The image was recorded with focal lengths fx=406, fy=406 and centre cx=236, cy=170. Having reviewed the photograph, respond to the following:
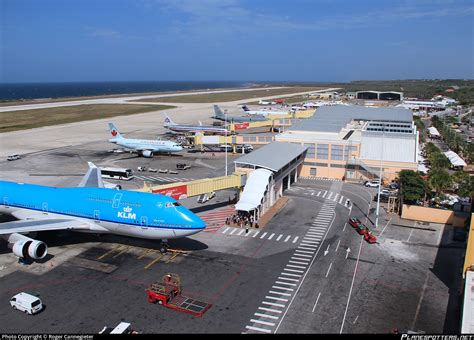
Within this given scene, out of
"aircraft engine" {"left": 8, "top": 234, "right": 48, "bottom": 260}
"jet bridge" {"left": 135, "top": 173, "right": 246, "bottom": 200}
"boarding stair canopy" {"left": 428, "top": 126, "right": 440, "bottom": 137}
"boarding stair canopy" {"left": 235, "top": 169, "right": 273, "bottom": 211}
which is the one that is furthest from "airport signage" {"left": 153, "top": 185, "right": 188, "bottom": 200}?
"boarding stair canopy" {"left": 428, "top": 126, "right": 440, "bottom": 137}

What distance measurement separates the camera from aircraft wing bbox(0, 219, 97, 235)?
45594mm

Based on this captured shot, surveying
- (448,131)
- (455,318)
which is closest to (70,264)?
(455,318)

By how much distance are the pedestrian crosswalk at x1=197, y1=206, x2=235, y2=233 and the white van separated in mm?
25410

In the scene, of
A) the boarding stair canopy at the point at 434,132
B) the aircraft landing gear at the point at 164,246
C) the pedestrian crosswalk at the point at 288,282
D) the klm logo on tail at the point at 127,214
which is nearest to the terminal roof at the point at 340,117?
the boarding stair canopy at the point at 434,132

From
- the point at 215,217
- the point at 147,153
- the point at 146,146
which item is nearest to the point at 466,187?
the point at 215,217

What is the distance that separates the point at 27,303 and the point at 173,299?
504 inches

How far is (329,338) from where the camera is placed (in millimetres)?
33156

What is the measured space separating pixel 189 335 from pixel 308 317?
1078cm

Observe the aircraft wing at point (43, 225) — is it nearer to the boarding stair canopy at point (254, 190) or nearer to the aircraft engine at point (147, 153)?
the boarding stair canopy at point (254, 190)

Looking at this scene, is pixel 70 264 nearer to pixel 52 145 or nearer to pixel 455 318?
pixel 455 318

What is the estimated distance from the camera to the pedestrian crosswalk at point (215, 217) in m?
58.9

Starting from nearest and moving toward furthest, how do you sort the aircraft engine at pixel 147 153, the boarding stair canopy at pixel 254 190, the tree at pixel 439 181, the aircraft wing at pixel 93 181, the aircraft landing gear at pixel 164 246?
1. the aircraft landing gear at pixel 164 246
2. the boarding stair canopy at pixel 254 190
3. the aircraft wing at pixel 93 181
4. the tree at pixel 439 181
5. the aircraft engine at pixel 147 153

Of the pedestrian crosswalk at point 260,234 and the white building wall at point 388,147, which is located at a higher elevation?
the white building wall at point 388,147

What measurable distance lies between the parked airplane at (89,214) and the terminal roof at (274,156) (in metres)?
24.8
